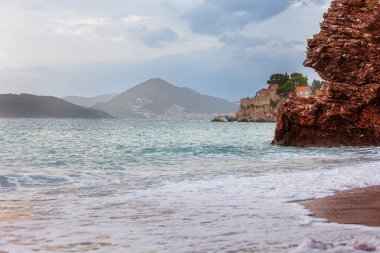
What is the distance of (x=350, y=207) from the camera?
8148 millimetres

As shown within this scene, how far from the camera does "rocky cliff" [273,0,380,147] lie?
3216 centimetres

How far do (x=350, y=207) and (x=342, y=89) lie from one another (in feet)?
87.6

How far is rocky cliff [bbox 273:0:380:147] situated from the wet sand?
76.5 ft

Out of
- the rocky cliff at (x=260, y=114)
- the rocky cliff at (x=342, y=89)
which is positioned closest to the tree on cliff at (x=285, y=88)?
the rocky cliff at (x=260, y=114)

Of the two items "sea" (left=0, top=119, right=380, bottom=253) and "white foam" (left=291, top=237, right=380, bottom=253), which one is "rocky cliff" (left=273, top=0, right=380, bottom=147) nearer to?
"sea" (left=0, top=119, right=380, bottom=253)

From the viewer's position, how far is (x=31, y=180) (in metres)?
14.4

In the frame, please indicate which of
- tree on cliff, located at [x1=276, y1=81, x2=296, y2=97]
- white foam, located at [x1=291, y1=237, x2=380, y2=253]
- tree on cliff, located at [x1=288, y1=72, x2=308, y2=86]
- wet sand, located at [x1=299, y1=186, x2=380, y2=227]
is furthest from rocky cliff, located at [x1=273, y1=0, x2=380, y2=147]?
tree on cliff, located at [x1=288, y1=72, x2=308, y2=86]

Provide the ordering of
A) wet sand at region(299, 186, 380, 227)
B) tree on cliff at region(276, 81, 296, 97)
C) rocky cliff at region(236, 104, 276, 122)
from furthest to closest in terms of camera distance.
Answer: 1. rocky cliff at region(236, 104, 276, 122)
2. tree on cliff at region(276, 81, 296, 97)
3. wet sand at region(299, 186, 380, 227)

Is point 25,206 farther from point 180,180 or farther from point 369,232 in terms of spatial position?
point 369,232

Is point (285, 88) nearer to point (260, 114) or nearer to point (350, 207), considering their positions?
point (260, 114)

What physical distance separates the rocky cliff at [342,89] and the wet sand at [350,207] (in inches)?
918

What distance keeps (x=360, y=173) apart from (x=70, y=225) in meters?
10.2

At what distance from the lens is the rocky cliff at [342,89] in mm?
32156

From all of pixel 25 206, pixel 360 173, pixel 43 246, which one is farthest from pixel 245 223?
pixel 360 173
